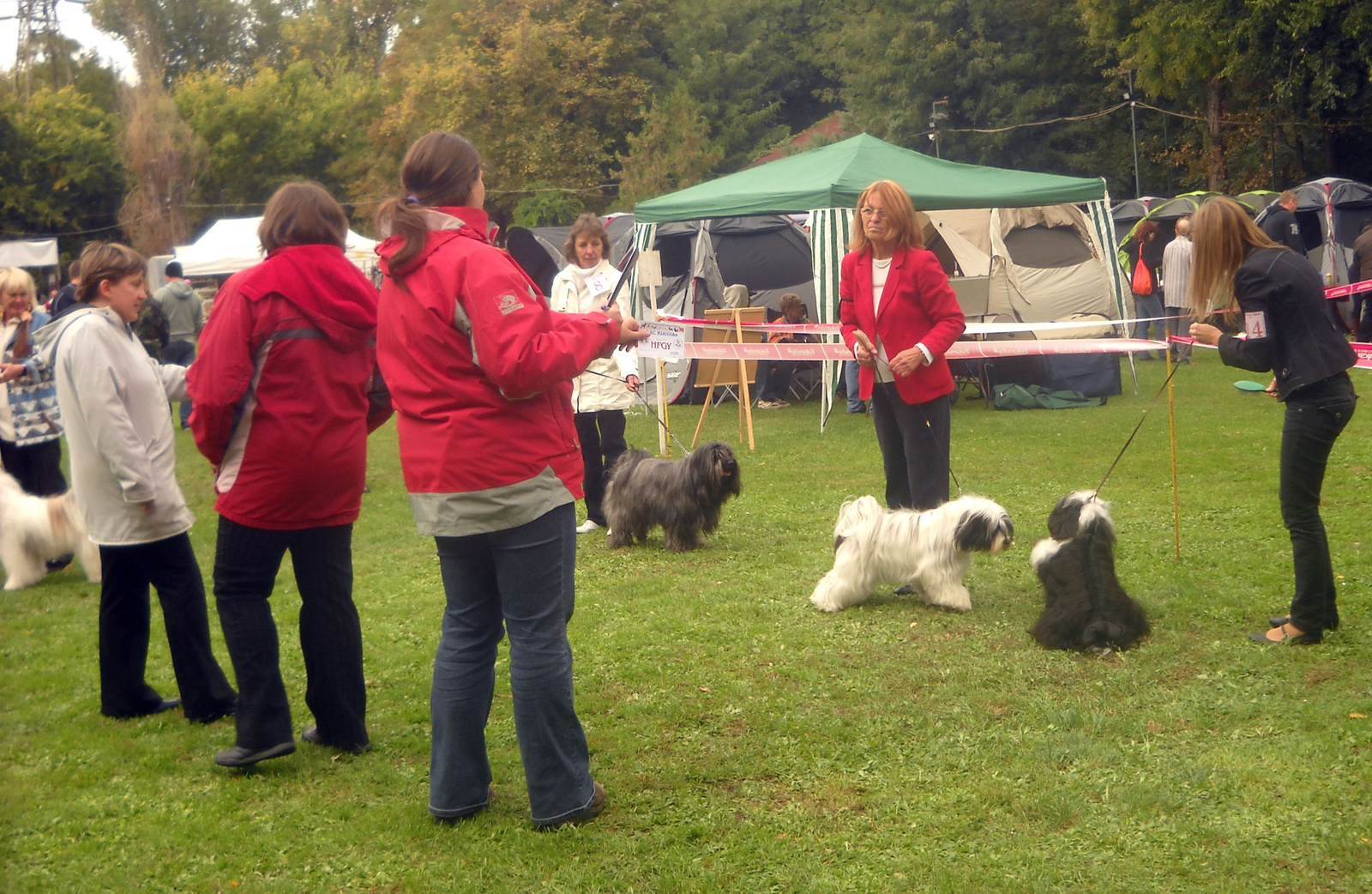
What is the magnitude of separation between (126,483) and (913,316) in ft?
10.2

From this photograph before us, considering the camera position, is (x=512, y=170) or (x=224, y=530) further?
(x=512, y=170)

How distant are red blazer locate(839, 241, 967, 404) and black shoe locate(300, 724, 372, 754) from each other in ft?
7.92

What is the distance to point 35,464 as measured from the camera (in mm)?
6684

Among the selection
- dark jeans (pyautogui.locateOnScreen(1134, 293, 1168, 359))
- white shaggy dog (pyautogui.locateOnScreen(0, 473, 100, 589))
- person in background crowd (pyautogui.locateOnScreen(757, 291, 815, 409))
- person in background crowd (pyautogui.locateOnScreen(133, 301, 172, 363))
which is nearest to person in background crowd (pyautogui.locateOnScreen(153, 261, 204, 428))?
person in background crowd (pyautogui.locateOnScreen(133, 301, 172, 363))

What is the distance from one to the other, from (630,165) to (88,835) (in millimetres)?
34529

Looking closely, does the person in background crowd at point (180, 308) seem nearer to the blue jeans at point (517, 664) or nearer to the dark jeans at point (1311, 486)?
the blue jeans at point (517, 664)

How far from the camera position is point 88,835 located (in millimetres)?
3266

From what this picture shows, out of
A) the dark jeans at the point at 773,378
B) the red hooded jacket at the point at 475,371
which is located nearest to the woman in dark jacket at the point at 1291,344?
the red hooded jacket at the point at 475,371

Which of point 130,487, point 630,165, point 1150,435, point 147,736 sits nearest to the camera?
point 130,487

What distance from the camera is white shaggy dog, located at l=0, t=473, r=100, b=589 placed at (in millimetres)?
6285

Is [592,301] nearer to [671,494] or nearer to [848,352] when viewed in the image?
[671,494]

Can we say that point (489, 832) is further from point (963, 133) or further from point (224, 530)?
point (963, 133)

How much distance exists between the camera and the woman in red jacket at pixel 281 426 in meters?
3.26

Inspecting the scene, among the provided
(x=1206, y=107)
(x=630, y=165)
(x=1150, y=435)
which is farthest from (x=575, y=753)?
(x=630, y=165)
